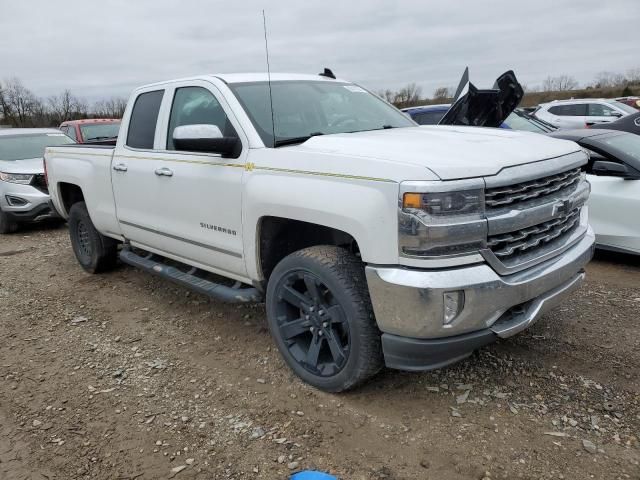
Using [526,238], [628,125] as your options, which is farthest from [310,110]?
[628,125]

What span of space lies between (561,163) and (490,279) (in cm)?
95

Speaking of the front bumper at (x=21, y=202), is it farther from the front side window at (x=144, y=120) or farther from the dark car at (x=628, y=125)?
the dark car at (x=628, y=125)

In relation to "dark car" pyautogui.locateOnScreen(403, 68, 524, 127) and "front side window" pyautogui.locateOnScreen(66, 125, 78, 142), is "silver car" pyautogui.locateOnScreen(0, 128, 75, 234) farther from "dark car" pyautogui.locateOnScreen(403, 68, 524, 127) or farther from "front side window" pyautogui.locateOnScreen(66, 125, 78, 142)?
"dark car" pyautogui.locateOnScreen(403, 68, 524, 127)

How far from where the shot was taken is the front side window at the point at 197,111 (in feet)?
12.1

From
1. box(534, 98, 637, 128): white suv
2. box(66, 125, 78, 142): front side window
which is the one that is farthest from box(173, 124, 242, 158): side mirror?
box(534, 98, 637, 128): white suv

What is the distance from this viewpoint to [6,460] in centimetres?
284

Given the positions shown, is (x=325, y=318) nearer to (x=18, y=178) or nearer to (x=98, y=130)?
(x=18, y=178)

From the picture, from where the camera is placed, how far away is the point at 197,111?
3.99 meters

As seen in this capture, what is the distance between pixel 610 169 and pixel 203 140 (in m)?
3.98

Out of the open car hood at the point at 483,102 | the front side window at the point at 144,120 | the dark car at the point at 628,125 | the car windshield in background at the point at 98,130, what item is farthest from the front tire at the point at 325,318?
the car windshield in background at the point at 98,130

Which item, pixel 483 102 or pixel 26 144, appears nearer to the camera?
pixel 483 102

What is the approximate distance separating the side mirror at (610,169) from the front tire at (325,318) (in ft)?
11.2

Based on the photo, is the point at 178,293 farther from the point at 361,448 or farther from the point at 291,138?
the point at 361,448

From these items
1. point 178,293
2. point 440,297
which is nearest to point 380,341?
point 440,297
